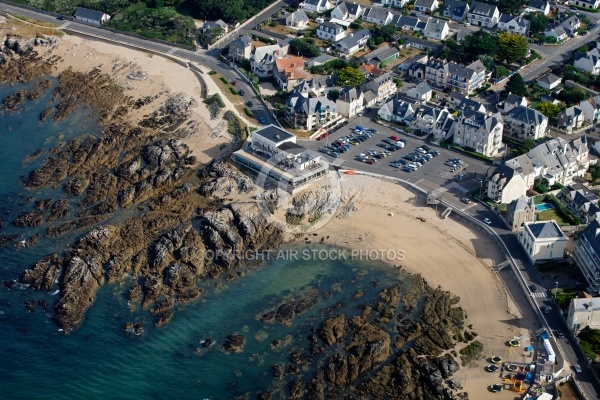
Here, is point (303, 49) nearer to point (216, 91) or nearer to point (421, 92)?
point (216, 91)

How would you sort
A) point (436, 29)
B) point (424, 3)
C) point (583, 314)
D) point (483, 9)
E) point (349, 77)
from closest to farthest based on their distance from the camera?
point (583, 314) → point (349, 77) → point (436, 29) → point (483, 9) → point (424, 3)

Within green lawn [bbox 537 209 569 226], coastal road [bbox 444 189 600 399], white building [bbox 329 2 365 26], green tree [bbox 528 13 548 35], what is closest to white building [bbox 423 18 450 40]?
white building [bbox 329 2 365 26]

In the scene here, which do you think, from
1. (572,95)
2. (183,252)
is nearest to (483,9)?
(572,95)

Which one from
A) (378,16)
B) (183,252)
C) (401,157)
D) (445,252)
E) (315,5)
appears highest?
(378,16)

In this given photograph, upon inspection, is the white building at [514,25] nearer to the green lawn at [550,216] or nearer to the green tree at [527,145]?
the green tree at [527,145]

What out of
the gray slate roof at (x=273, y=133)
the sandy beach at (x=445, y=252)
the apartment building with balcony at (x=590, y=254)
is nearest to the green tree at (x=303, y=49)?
the gray slate roof at (x=273, y=133)

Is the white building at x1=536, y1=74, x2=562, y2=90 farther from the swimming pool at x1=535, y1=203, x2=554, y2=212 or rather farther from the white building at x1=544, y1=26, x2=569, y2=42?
the swimming pool at x1=535, y1=203, x2=554, y2=212
